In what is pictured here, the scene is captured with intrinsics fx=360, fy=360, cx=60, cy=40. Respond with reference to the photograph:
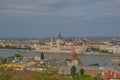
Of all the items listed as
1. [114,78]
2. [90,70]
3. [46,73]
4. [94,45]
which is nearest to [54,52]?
[94,45]

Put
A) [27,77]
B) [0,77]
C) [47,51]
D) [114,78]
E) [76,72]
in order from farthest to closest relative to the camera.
→ 1. [47,51]
2. [76,72]
3. [114,78]
4. [27,77]
5. [0,77]

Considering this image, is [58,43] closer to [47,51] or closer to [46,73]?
[47,51]

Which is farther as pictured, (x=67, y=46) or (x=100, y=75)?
(x=67, y=46)

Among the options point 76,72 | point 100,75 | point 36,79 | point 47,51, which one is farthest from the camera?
point 47,51

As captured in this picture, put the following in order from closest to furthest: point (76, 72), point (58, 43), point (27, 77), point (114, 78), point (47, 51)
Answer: point (27, 77) → point (114, 78) → point (76, 72) → point (58, 43) → point (47, 51)

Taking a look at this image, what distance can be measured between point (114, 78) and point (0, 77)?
20.7 feet

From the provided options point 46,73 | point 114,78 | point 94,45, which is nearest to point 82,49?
point 94,45

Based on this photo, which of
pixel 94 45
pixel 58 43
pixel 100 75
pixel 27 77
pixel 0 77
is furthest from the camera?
pixel 94 45

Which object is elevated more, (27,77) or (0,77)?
(0,77)

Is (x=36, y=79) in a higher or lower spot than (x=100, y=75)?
higher

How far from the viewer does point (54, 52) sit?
33906mm

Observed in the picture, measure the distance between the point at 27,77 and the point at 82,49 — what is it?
26.9 meters

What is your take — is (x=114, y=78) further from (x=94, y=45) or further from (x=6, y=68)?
(x=94, y=45)

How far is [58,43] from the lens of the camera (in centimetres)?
3328
